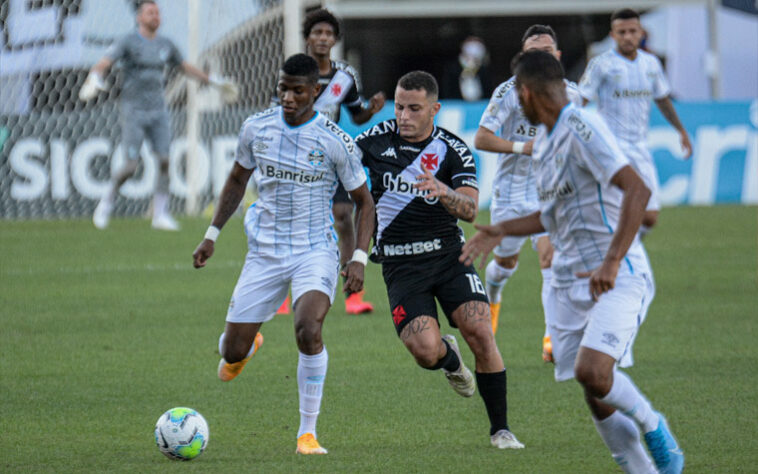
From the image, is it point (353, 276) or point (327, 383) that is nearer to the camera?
point (353, 276)

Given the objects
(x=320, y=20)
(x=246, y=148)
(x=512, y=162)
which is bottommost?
(x=512, y=162)

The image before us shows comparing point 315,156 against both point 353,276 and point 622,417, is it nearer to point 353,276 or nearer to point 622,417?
point 353,276

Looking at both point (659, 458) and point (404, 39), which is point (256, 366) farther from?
point (404, 39)

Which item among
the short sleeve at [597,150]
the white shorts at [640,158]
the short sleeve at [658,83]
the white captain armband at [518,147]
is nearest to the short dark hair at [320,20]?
the white captain armband at [518,147]

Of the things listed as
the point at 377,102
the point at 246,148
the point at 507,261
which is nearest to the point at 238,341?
the point at 246,148

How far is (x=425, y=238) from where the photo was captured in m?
6.70

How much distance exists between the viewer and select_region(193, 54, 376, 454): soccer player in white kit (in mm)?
6379

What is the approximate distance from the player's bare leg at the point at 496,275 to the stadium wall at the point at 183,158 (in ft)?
25.4

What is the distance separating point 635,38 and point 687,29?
1575 centimetres

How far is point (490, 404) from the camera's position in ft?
20.2

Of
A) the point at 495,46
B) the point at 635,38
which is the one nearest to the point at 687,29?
the point at 495,46

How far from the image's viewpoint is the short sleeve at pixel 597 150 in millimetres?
4867

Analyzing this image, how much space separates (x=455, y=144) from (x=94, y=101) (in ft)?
46.3

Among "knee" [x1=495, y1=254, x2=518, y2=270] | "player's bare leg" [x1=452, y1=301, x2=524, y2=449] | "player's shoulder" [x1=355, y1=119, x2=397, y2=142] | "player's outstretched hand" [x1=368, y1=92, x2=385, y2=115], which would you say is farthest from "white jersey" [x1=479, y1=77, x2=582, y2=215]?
"player's bare leg" [x1=452, y1=301, x2=524, y2=449]
